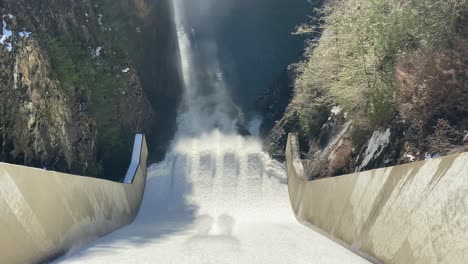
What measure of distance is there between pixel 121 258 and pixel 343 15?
1236cm

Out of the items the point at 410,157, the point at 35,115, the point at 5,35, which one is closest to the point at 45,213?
the point at 35,115

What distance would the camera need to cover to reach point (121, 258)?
8719mm

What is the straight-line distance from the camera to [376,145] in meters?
13.6

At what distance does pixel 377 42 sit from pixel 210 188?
1222cm

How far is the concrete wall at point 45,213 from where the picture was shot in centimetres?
752

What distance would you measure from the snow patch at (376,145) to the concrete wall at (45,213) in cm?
808

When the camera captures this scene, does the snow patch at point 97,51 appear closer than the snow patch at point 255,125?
Yes

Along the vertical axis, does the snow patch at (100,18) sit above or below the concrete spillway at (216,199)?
above

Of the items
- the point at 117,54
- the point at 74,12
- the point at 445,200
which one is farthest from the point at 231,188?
the point at 445,200

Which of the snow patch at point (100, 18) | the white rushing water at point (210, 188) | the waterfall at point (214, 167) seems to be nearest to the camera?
the white rushing water at point (210, 188)

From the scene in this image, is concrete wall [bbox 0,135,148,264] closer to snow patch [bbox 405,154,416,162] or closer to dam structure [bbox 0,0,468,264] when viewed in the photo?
dam structure [bbox 0,0,468,264]

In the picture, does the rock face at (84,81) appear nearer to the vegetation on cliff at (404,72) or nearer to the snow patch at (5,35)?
the snow patch at (5,35)

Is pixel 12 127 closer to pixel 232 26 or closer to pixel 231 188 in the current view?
pixel 231 188

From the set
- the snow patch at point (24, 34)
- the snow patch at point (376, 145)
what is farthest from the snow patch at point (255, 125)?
the snow patch at point (24, 34)
